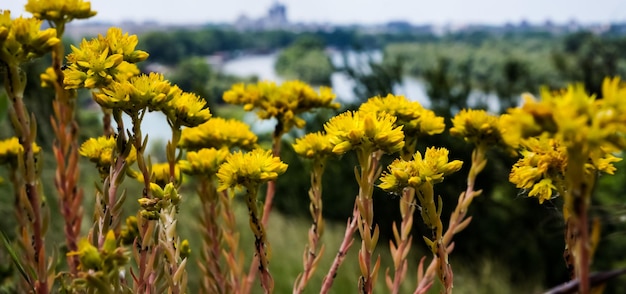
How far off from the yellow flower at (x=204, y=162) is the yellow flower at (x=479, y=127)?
262 mm

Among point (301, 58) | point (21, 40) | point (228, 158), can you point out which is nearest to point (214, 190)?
point (228, 158)

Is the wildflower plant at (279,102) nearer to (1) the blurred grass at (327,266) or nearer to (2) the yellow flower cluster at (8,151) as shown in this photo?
(2) the yellow flower cluster at (8,151)

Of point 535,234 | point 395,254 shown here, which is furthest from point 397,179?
point 535,234

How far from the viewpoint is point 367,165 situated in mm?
481

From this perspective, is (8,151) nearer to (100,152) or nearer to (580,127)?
(100,152)

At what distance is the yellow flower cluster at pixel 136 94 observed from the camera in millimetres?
418

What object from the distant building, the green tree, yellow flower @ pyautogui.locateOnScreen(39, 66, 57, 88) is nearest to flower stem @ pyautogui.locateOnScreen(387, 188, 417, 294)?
yellow flower @ pyautogui.locateOnScreen(39, 66, 57, 88)

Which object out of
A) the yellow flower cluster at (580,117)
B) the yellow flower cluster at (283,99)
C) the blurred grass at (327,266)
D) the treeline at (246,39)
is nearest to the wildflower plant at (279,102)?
the yellow flower cluster at (283,99)

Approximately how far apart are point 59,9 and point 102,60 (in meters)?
0.23

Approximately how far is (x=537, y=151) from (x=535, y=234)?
2.79m

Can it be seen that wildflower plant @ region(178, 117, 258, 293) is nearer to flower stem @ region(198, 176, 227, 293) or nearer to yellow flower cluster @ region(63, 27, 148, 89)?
flower stem @ region(198, 176, 227, 293)

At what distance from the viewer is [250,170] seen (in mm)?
462

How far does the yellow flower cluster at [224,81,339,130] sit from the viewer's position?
0.69 m

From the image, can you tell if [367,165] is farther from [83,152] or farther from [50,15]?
[50,15]
